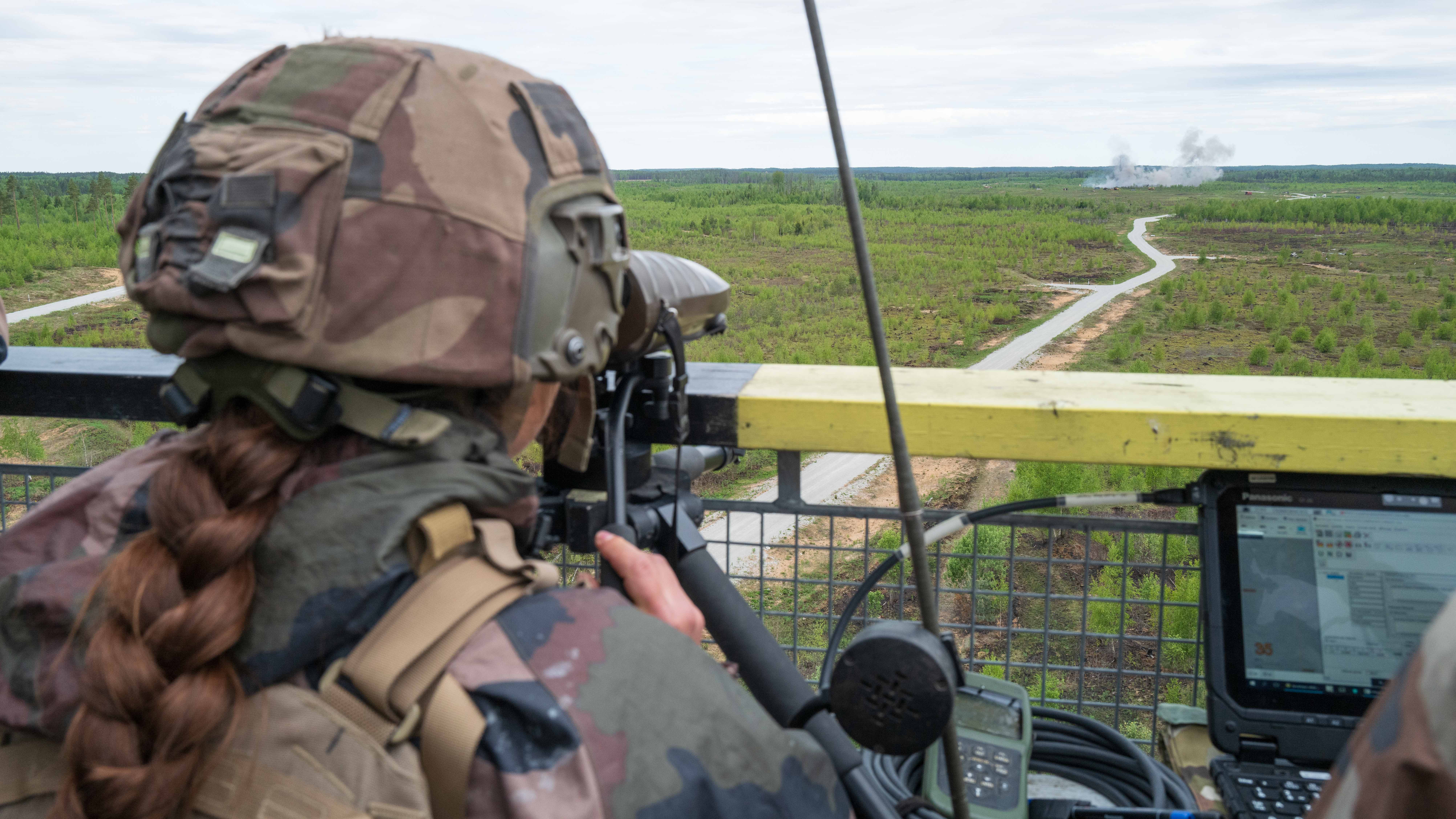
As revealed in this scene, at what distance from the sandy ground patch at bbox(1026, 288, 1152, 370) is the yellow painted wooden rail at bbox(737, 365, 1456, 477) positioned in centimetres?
2285

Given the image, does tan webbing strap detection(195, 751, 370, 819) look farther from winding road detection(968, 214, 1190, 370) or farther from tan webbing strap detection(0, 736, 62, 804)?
winding road detection(968, 214, 1190, 370)

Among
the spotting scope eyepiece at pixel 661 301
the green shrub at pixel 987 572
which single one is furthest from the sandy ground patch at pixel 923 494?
the spotting scope eyepiece at pixel 661 301

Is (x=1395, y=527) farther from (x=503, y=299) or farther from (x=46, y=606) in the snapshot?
(x=46, y=606)

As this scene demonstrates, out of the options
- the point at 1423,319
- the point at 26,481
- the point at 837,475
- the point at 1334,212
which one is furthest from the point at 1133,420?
the point at 1334,212

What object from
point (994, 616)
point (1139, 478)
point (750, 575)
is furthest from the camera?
point (1139, 478)

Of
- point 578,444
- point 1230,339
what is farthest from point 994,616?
point 1230,339

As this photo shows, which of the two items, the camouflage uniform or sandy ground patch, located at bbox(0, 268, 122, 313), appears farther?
sandy ground patch, located at bbox(0, 268, 122, 313)

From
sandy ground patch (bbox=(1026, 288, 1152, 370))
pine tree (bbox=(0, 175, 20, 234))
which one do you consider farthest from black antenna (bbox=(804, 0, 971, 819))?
pine tree (bbox=(0, 175, 20, 234))

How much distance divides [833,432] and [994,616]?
8177 mm

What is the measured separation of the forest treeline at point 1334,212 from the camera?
7512 centimetres

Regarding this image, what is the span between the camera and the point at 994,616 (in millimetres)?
9539

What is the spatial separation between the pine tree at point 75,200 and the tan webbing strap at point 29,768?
5892 centimetres

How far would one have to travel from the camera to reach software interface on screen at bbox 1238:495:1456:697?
169cm

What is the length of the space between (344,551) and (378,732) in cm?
17
